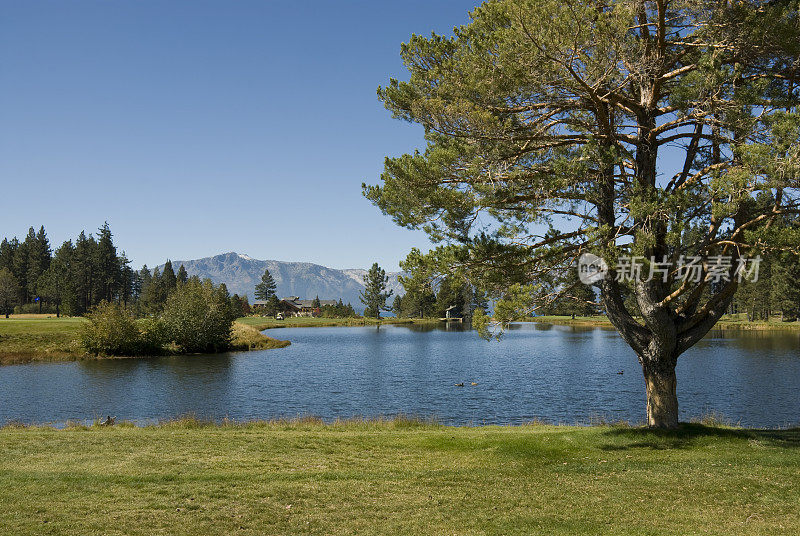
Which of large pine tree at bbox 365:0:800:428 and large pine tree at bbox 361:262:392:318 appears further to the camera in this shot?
large pine tree at bbox 361:262:392:318

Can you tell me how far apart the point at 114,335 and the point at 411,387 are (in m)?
32.4

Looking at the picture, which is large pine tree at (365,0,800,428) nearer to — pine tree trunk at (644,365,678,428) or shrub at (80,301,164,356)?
pine tree trunk at (644,365,678,428)

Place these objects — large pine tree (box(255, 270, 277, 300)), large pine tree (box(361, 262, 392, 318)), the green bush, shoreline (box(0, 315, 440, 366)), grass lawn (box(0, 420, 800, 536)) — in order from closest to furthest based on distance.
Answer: grass lawn (box(0, 420, 800, 536))
shoreline (box(0, 315, 440, 366))
the green bush
large pine tree (box(361, 262, 392, 318))
large pine tree (box(255, 270, 277, 300))

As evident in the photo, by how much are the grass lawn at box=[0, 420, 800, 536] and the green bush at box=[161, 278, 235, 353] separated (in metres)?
41.3

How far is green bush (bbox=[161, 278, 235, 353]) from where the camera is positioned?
54.9m

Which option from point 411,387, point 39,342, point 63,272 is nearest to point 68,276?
point 63,272

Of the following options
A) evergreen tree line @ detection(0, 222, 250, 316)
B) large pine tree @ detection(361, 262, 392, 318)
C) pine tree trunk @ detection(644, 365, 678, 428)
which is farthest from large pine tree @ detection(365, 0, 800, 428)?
large pine tree @ detection(361, 262, 392, 318)

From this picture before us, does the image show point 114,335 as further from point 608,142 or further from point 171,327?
point 608,142

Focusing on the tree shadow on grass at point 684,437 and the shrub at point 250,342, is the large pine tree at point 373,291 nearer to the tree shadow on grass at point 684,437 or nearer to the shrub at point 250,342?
the shrub at point 250,342

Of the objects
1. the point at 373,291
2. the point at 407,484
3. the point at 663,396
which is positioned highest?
the point at 373,291

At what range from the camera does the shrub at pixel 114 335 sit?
49781 millimetres

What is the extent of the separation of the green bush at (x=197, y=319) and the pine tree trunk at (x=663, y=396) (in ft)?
162

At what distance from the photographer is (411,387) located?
3372 cm

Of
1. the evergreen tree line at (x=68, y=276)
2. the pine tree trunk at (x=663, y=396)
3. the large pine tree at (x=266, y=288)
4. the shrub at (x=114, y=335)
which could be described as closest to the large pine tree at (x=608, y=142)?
the pine tree trunk at (x=663, y=396)
